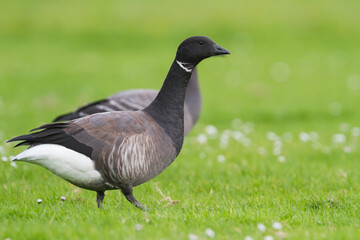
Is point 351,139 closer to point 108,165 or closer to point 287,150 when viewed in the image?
point 287,150

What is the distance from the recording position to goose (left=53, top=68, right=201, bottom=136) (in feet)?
31.1

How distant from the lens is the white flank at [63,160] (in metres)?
5.88

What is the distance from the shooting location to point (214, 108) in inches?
650

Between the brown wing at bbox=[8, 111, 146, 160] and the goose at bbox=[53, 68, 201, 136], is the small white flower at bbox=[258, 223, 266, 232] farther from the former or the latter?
the goose at bbox=[53, 68, 201, 136]

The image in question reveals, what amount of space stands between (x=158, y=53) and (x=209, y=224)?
1875 cm

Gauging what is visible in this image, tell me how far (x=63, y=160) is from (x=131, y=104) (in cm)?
375

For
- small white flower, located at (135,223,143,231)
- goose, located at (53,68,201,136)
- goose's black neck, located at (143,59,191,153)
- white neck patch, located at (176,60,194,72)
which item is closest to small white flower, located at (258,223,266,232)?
small white flower, located at (135,223,143,231)

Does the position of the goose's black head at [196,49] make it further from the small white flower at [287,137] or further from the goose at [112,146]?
the small white flower at [287,137]

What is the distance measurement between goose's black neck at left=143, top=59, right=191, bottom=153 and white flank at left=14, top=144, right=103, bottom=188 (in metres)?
1.14

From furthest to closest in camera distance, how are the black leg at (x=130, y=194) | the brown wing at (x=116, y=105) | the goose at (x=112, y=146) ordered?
the brown wing at (x=116, y=105), the black leg at (x=130, y=194), the goose at (x=112, y=146)

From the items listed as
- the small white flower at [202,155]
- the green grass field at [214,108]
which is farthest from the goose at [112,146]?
the small white flower at [202,155]

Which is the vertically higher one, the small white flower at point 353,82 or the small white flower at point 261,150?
the small white flower at point 261,150

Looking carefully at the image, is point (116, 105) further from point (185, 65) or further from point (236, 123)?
point (236, 123)

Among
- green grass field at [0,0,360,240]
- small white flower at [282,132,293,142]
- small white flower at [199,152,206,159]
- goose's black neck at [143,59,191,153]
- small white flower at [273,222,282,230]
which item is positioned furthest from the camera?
small white flower at [282,132,293,142]
